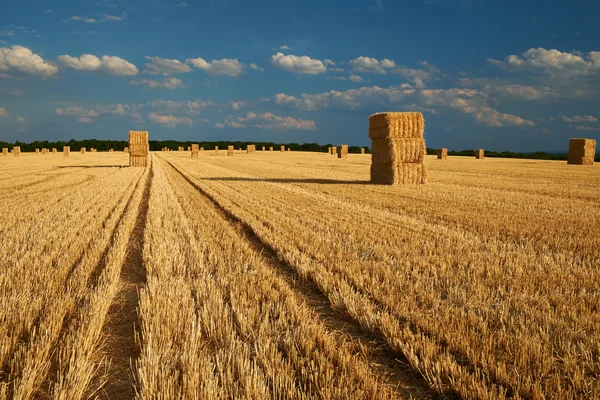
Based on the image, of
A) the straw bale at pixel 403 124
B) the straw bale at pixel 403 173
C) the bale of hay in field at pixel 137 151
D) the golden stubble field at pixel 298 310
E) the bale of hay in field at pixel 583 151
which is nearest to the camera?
the golden stubble field at pixel 298 310

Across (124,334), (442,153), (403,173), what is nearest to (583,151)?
(442,153)

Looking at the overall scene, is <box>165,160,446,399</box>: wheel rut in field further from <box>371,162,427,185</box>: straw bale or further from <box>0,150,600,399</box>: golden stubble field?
<box>371,162,427,185</box>: straw bale

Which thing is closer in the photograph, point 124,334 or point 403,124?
point 124,334

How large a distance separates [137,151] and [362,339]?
2852 centimetres

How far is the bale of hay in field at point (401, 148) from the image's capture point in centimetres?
1614

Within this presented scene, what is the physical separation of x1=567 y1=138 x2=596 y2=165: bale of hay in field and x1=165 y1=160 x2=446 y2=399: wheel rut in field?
37.3 metres

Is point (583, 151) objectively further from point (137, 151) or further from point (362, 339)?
point (362, 339)

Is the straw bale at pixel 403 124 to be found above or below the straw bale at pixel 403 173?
above

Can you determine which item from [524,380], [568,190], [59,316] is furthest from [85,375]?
[568,190]

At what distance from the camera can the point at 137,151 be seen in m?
29.0

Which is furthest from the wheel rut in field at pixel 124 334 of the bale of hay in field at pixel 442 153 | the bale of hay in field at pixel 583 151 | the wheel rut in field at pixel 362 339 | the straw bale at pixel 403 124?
the bale of hay in field at pixel 442 153

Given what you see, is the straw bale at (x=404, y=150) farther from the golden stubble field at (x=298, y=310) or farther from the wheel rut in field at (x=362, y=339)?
the wheel rut in field at (x=362, y=339)

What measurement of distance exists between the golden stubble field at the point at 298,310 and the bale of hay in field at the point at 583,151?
105 feet

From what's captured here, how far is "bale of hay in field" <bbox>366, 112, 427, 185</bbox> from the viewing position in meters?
16.1
